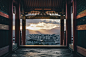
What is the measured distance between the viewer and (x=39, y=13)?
729 cm

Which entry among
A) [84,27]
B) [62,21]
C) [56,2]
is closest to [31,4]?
[56,2]

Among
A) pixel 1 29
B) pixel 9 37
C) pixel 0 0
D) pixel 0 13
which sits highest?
pixel 0 0

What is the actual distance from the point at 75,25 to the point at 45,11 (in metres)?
3.59

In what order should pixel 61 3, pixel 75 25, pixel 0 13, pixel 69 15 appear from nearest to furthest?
pixel 0 13, pixel 75 25, pixel 69 15, pixel 61 3

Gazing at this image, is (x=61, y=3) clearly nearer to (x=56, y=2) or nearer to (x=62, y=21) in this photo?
(x=56, y=2)

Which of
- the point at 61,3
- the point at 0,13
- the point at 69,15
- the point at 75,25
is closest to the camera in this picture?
the point at 0,13

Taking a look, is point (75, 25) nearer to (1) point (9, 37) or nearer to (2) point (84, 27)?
(2) point (84, 27)

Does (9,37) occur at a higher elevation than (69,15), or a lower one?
lower

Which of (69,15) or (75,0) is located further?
(69,15)

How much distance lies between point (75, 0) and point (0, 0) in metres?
3.73

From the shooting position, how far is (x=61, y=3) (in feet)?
23.9

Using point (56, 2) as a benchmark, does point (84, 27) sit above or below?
below

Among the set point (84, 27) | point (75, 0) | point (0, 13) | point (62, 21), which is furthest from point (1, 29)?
point (62, 21)

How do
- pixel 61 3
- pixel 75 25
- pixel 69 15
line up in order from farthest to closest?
1. pixel 61 3
2. pixel 69 15
3. pixel 75 25
